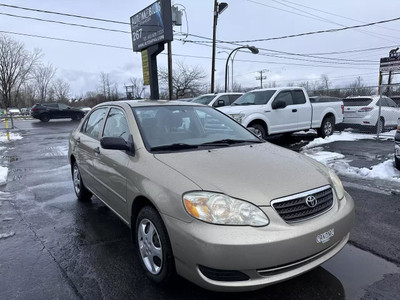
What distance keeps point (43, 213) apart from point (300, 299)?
383cm

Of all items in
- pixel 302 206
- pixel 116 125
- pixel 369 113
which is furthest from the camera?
pixel 369 113

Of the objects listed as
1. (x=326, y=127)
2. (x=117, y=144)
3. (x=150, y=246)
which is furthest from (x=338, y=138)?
(x=150, y=246)

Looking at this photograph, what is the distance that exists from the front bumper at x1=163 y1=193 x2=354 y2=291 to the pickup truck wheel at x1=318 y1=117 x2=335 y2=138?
971 cm

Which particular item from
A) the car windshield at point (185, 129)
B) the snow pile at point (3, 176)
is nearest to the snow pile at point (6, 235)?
the car windshield at point (185, 129)

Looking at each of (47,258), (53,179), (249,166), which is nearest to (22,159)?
(53,179)

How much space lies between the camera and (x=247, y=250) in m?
2.12

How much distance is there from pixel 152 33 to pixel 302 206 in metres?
12.2

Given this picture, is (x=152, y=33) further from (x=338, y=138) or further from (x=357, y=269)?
(x=357, y=269)

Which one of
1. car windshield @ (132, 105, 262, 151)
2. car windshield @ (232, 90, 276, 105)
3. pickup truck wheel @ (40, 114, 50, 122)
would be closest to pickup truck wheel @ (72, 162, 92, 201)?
car windshield @ (132, 105, 262, 151)

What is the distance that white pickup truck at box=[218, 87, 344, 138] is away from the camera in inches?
370

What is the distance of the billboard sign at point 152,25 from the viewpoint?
40.4ft

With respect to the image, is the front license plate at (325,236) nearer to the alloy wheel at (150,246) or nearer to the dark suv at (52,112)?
the alloy wheel at (150,246)

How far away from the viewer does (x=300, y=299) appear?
8.24 ft

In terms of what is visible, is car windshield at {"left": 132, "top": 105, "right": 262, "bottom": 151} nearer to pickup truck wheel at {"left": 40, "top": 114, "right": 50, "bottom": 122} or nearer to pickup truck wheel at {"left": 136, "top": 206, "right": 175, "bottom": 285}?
A: pickup truck wheel at {"left": 136, "top": 206, "right": 175, "bottom": 285}
